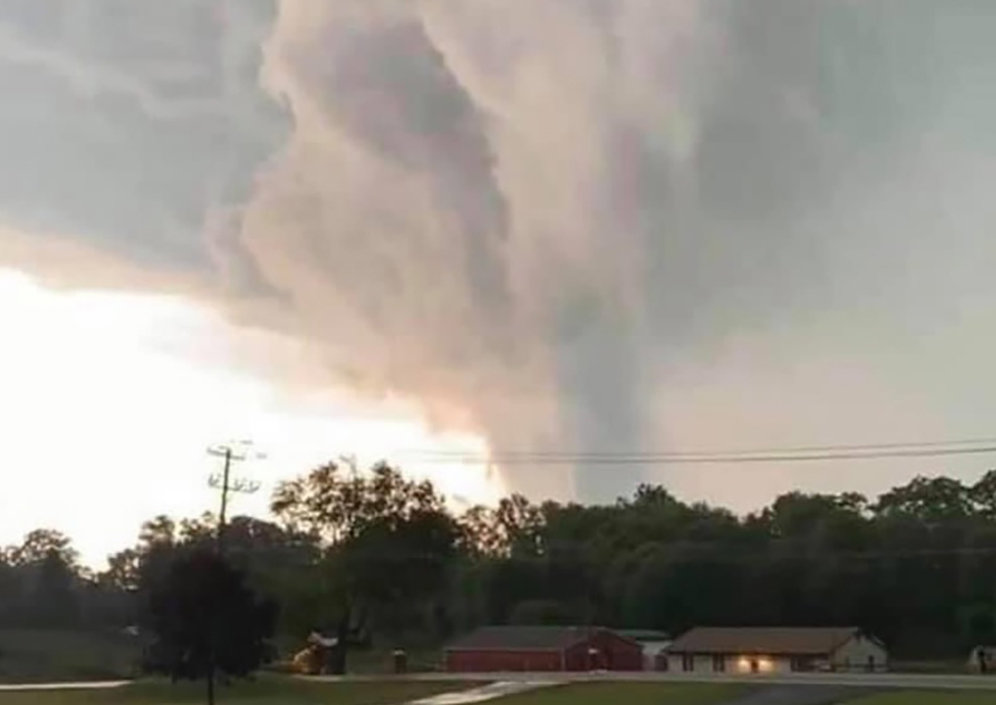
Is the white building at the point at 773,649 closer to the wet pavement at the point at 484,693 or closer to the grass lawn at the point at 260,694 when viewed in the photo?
the wet pavement at the point at 484,693

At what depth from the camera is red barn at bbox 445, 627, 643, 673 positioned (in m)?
89.2

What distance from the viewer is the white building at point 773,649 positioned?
310ft

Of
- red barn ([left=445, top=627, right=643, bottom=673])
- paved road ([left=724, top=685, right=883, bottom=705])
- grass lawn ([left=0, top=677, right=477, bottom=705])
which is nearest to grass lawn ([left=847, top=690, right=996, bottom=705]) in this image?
paved road ([left=724, top=685, right=883, bottom=705])

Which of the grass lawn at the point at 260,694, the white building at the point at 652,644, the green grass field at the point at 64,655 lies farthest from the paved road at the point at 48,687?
the white building at the point at 652,644

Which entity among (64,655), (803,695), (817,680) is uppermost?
(64,655)

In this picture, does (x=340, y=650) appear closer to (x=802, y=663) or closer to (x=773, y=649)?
(x=773, y=649)

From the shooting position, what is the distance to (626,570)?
373 feet

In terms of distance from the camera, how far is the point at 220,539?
72.9 m

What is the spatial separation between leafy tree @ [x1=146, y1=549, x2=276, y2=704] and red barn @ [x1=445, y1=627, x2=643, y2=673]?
41.4 meters

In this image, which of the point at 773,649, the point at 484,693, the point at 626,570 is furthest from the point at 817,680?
the point at 626,570

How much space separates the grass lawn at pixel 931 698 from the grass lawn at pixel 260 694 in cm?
1667

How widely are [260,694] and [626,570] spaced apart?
56.6 metres

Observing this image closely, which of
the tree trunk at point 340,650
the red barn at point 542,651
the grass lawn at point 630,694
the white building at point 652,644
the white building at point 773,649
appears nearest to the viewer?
the grass lawn at point 630,694

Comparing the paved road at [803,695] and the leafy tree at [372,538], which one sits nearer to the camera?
the paved road at [803,695]
